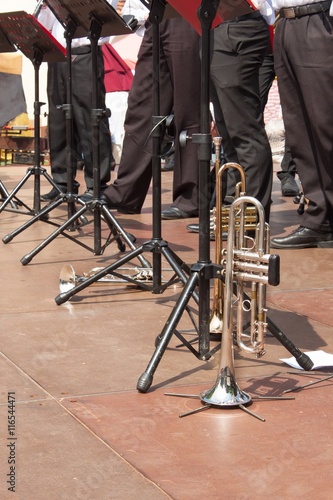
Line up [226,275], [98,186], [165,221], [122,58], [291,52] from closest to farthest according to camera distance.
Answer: [226,275]
[98,186]
[291,52]
[165,221]
[122,58]

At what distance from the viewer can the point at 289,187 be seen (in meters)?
8.73

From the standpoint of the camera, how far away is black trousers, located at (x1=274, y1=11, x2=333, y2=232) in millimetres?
5621

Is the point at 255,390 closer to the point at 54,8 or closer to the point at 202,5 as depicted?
the point at 202,5

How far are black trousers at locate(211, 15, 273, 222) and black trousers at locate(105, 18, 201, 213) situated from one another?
0.62 m

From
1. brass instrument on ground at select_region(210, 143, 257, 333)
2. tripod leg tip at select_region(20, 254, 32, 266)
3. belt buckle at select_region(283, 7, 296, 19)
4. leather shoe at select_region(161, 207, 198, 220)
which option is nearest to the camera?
brass instrument on ground at select_region(210, 143, 257, 333)

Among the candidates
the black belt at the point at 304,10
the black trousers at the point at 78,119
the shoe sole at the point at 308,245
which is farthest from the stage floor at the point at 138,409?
the black trousers at the point at 78,119

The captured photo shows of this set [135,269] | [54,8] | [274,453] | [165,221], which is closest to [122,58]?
[165,221]

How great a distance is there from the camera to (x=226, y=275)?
3119 mm

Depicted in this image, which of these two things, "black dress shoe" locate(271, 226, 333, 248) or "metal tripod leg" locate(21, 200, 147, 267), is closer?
"metal tripod leg" locate(21, 200, 147, 267)

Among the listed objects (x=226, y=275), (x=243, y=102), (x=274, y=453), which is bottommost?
(x=274, y=453)

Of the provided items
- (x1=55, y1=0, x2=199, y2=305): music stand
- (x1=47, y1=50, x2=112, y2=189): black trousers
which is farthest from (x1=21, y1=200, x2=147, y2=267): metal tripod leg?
(x1=47, y1=50, x2=112, y2=189): black trousers

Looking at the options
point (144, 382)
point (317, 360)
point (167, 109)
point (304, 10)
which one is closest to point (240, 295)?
point (144, 382)

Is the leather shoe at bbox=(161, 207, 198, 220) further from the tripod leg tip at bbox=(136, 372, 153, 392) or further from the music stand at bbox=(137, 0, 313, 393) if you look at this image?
the tripod leg tip at bbox=(136, 372, 153, 392)

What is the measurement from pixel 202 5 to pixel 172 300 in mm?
1607
